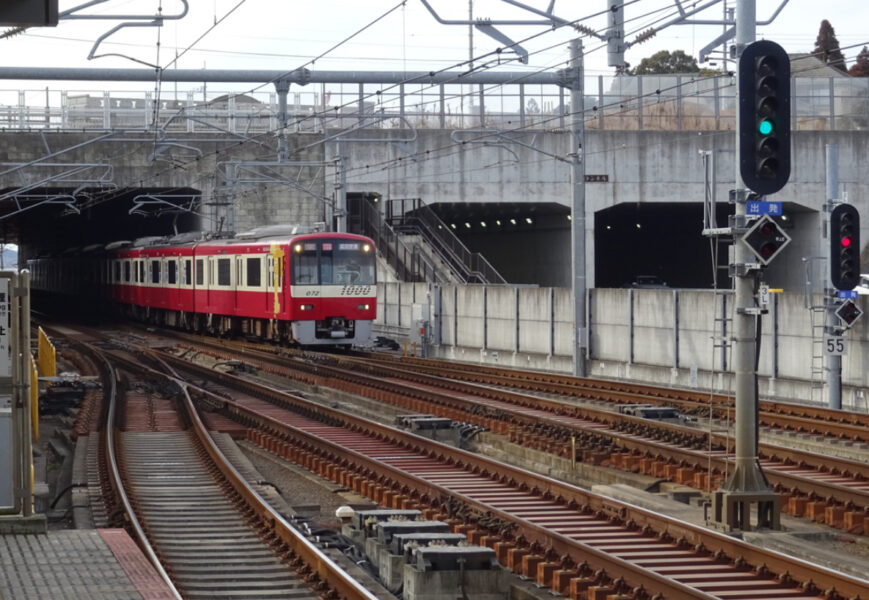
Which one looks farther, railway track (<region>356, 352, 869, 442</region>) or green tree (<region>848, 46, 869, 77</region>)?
green tree (<region>848, 46, 869, 77</region>)

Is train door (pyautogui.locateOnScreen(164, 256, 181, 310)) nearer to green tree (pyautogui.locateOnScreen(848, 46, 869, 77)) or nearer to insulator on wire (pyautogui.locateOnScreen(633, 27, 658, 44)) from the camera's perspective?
insulator on wire (pyautogui.locateOnScreen(633, 27, 658, 44))

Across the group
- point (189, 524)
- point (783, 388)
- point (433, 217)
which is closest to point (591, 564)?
point (189, 524)

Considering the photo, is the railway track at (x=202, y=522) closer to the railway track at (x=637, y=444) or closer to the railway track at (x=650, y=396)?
the railway track at (x=637, y=444)

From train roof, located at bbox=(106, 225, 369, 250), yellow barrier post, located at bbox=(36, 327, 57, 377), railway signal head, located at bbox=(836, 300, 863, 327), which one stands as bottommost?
yellow barrier post, located at bbox=(36, 327, 57, 377)

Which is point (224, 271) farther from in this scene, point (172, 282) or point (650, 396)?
point (650, 396)

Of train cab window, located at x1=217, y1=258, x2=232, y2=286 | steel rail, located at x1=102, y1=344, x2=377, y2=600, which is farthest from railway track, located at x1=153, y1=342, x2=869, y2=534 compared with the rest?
train cab window, located at x1=217, y1=258, x2=232, y2=286

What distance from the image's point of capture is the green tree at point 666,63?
318 ft

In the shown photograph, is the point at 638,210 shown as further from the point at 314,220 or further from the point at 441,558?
the point at 441,558

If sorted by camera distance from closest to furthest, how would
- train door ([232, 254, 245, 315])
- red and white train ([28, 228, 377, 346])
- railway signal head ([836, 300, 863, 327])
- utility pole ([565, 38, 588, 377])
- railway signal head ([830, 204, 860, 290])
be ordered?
railway signal head ([830, 204, 860, 290])
railway signal head ([836, 300, 863, 327])
utility pole ([565, 38, 588, 377])
red and white train ([28, 228, 377, 346])
train door ([232, 254, 245, 315])

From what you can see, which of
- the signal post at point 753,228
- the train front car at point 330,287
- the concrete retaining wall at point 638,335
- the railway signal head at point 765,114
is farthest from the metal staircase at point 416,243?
the railway signal head at point 765,114

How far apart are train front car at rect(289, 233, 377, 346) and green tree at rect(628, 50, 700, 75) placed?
65.3 meters

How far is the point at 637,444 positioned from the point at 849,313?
558cm

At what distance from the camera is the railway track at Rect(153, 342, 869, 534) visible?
1322 cm

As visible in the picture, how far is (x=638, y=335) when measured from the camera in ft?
90.7
